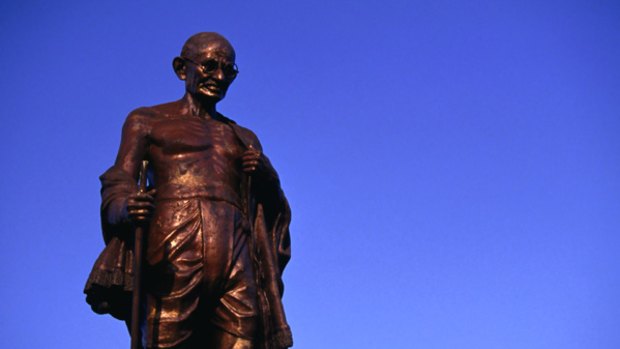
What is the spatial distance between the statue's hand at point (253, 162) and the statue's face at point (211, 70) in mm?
744

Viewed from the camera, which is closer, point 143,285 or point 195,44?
point 143,285

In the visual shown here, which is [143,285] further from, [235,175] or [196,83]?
[196,83]

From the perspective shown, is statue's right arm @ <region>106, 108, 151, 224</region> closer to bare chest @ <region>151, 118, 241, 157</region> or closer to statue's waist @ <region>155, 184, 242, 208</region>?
bare chest @ <region>151, 118, 241, 157</region>

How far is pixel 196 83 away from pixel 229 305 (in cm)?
238

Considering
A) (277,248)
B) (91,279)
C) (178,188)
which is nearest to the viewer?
(91,279)

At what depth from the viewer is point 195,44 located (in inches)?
373

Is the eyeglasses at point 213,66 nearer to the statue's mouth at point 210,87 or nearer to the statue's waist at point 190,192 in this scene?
the statue's mouth at point 210,87

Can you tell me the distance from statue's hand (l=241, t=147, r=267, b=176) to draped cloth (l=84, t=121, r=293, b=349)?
133 millimetres

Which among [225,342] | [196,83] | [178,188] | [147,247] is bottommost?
[225,342]

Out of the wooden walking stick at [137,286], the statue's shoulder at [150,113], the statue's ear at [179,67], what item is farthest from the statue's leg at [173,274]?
the statue's ear at [179,67]

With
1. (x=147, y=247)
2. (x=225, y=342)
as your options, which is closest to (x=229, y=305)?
(x=225, y=342)

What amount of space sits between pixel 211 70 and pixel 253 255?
1958 millimetres

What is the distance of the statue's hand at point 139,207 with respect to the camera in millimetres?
7992

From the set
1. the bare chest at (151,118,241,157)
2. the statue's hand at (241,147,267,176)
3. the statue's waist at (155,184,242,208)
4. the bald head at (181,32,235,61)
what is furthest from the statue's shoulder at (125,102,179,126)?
the statue's hand at (241,147,267,176)
